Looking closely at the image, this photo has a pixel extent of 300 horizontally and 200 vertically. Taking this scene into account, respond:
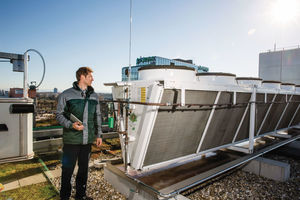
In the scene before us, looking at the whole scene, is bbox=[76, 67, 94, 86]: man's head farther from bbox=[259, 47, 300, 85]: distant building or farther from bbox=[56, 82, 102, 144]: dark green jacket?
bbox=[259, 47, 300, 85]: distant building

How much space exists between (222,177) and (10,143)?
209 inches

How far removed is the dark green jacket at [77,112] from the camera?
9.82ft

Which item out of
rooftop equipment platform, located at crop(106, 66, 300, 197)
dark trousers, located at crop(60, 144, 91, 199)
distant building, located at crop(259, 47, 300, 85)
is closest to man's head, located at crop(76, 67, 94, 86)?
rooftop equipment platform, located at crop(106, 66, 300, 197)

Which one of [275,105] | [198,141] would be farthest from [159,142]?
[275,105]

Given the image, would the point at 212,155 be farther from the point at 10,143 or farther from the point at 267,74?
the point at 267,74

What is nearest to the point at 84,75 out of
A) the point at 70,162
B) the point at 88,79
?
the point at 88,79

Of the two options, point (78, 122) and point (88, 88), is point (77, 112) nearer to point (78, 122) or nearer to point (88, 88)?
point (78, 122)

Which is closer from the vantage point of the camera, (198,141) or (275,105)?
(198,141)

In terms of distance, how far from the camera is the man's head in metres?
3.23

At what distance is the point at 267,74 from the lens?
24.8 metres

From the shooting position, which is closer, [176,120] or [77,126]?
[77,126]

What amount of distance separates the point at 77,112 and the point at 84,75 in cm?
64

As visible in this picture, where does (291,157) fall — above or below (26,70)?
below

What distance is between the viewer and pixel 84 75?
3238mm
